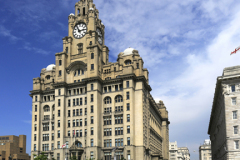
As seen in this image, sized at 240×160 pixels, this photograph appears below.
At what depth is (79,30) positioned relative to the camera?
111 m

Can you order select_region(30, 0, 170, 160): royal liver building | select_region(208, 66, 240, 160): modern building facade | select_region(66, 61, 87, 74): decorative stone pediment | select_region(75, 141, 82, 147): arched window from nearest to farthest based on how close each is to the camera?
select_region(208, 66, 240, 160): modern building facade, select_region(30, 0, 170, 160): royal liver building, select_region(75, 141, 82, 147): arched window, select_region(66, 61, 87, 74): decorative stone pediment

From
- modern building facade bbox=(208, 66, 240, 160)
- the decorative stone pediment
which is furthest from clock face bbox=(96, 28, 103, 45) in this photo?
modern building facade bbox=(208, 66, 240, 160)

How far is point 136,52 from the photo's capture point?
354ft

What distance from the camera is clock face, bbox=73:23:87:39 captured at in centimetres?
10994

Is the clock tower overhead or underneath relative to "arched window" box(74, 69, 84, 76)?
overhead

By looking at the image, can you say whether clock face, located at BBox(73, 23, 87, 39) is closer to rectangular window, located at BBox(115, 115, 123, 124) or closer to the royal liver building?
the royal liver building

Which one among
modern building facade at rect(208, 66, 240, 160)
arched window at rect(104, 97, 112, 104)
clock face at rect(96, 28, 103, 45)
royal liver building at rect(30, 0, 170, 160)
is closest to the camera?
modern building facade at rect(208, 66, 240, 160)

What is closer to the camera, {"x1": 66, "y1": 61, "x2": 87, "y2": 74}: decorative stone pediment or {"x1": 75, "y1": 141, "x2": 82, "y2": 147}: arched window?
{"x1": 75, "y1": 141, "x2": 82, "y2": 147}: arched window

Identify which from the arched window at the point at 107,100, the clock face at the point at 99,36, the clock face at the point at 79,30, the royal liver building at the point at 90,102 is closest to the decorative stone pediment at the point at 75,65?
the royal liver building at the point at 90,102

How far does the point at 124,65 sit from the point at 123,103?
13.8 meters

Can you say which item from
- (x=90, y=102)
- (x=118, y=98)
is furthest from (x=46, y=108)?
(x=118, y=98)

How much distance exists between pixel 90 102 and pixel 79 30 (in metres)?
31.4

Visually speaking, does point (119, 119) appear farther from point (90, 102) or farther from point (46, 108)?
point (46, 108)

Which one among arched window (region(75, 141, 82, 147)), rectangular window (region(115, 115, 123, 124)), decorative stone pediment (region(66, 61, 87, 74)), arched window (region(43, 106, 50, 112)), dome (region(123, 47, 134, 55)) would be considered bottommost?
arched window (region(75, 141, 82, 147))
